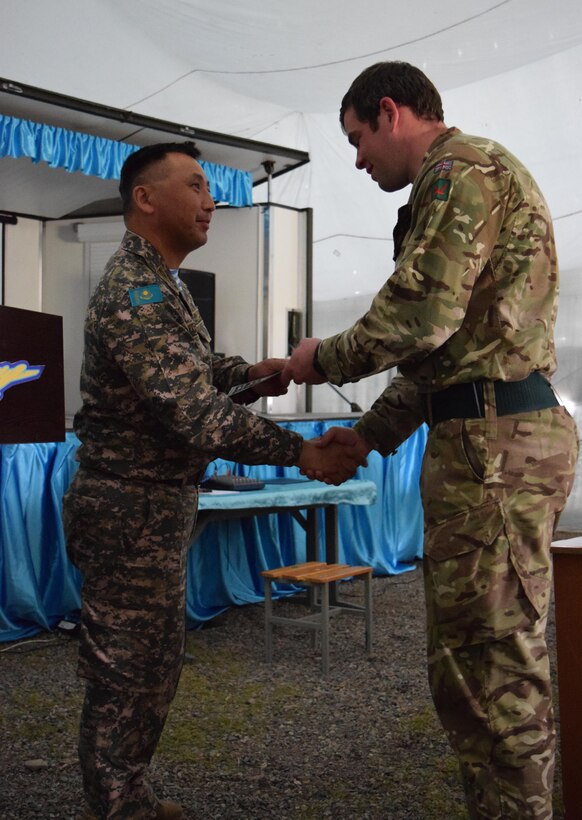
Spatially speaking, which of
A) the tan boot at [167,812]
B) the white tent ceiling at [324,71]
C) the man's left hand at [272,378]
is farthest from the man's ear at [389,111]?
the white tent ceiling at [324,71]

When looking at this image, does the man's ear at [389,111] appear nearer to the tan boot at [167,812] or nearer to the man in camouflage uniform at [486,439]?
the man in camouflage uniform at [486,439]

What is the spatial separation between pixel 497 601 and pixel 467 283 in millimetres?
607

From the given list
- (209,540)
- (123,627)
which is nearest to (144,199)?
(123,627)

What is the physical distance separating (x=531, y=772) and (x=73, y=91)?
18.1 ft

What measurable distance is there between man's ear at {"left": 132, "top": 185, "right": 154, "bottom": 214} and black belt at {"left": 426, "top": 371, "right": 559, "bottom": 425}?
93 cm

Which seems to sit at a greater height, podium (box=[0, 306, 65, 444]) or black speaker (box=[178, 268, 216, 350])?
black speaker (box=[178, 268, 216, 350])

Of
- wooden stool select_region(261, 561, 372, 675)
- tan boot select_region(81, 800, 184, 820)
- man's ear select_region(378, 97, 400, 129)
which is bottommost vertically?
tan boot select_region(81, 800, 184, 820)

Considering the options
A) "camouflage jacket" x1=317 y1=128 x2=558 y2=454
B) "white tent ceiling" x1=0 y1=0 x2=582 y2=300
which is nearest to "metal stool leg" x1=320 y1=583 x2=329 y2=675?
"camouflage jacket" x1=317 y1=128 x2=558 y2=454

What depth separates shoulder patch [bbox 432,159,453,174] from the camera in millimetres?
1720

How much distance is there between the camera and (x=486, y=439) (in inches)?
68.1

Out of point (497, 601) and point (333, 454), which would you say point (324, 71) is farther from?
point (497, 601)

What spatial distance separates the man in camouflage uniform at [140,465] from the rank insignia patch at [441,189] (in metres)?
0.69

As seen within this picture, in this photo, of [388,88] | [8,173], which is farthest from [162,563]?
[8,173]

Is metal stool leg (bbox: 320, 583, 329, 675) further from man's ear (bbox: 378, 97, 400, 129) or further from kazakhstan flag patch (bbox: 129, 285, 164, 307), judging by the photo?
man's ear (bbox: 378, 97, 400, 129)
